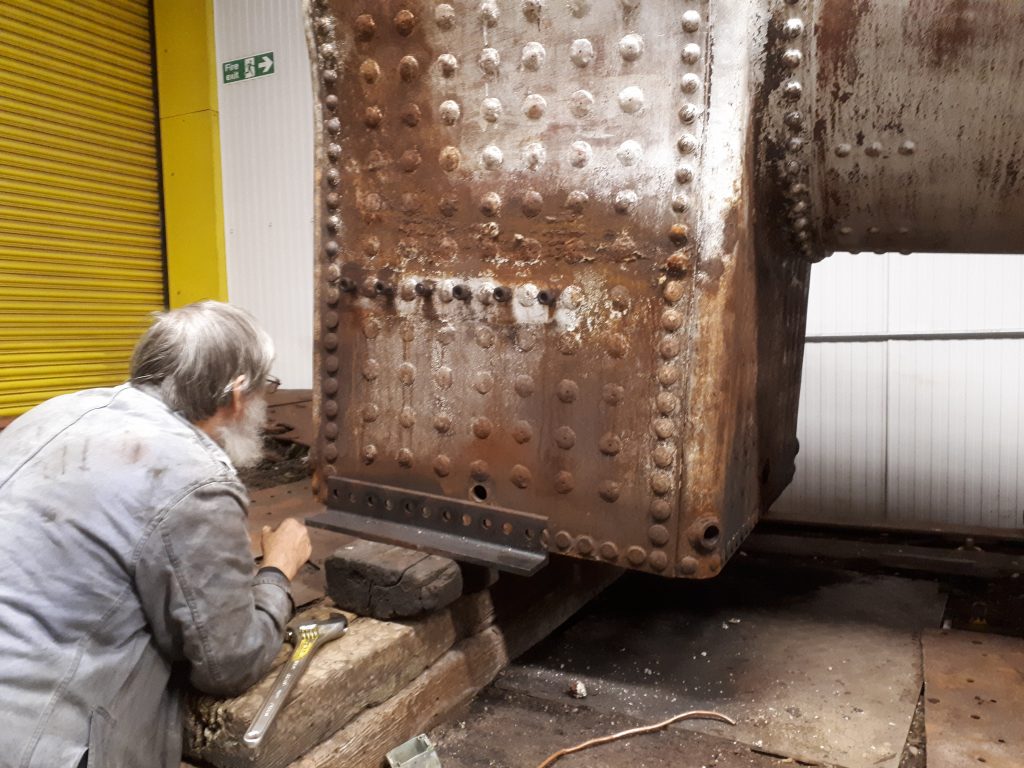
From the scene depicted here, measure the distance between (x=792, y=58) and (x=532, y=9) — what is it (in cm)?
60

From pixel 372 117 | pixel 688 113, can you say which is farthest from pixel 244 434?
pixel 688 113

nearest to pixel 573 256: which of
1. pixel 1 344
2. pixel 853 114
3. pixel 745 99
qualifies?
pixel 745 99

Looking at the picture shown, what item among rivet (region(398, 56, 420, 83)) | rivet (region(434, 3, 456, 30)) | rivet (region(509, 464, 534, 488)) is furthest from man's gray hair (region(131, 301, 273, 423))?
rivet (region(434, 3, 456, 30))

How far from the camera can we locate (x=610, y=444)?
1786mm

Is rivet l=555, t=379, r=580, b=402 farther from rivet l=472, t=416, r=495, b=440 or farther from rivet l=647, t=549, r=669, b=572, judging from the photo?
rivet l=647, t=549, r=669, b=572

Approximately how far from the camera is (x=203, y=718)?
1.62 m

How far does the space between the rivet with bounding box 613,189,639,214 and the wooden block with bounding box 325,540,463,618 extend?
1044 millimetres

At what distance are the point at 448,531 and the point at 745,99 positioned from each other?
123 centimetres

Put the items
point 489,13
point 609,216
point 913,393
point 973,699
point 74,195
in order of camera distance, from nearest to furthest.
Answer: point 609,216 < point 489,13 < point 973,699 < point 913,393 < point 74,195

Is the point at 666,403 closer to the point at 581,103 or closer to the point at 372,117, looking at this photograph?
the point at 581,103

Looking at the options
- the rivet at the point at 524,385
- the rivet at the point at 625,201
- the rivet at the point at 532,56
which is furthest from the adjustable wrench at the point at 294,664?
the rivet at the point at 532,56

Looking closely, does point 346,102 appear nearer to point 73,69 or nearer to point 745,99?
point 745,99

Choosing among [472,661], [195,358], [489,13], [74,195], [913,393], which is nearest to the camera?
[195,358]

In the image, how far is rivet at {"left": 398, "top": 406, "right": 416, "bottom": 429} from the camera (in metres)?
2.08
